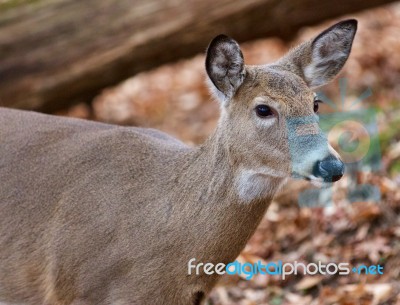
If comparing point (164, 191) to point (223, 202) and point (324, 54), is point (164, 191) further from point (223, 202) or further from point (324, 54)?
point (324, 54)

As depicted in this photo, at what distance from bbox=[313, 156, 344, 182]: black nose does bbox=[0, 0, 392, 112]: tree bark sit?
191 inches

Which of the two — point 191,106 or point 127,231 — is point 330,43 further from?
point 191,106

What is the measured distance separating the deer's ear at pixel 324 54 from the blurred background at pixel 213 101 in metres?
1.77

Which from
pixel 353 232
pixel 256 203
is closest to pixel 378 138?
pixel 353 232

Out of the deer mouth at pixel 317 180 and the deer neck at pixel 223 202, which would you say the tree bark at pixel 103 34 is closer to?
the deer neck at pixel 223 202

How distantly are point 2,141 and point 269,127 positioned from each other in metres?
2.13

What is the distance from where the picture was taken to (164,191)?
5445 mm

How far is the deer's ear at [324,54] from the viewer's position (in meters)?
5.51

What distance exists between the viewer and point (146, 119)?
1163 centimetres

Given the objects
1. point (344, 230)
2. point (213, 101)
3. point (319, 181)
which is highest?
point (319, 181)

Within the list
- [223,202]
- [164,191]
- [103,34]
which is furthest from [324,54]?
[103,34]

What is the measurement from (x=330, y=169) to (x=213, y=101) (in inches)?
135

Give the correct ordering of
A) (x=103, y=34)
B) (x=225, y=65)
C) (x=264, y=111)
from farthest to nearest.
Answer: (x=103, y=34) → (x=225, y=65) → (x=264, y=111)

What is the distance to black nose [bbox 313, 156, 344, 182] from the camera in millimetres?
4609
